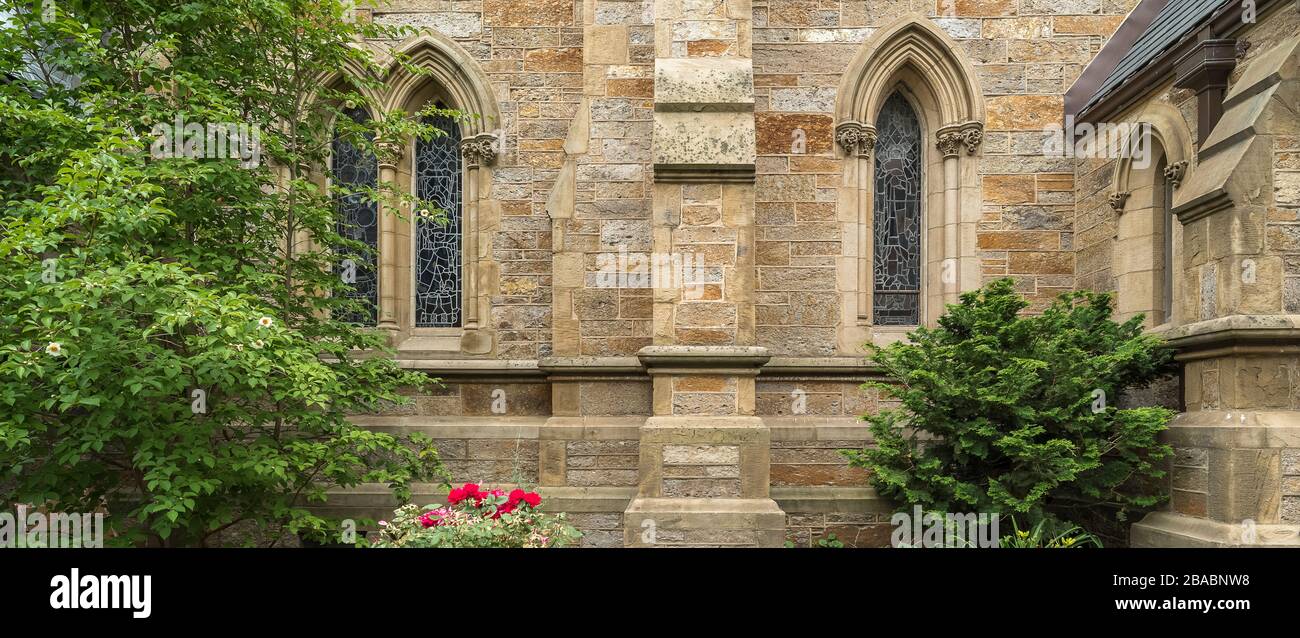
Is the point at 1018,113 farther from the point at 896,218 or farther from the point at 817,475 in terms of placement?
the point at 817,475

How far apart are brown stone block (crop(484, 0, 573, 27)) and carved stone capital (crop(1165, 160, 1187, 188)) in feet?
19.5

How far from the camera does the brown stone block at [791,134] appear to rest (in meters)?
8.22

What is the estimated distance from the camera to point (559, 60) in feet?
27.2

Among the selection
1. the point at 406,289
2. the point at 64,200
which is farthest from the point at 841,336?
the point at 64,200

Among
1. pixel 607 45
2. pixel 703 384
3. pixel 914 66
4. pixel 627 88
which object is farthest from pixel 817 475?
pixel 607 45

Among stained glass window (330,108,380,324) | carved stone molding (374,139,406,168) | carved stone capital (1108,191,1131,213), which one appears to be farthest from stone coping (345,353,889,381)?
carved stone capital (1108,191,1131,213)

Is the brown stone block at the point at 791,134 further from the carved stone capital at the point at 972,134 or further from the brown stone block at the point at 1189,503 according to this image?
the brown stone block at the point at 1189,503

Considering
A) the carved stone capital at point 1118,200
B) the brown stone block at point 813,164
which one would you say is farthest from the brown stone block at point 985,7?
the carved stone capital at point 1118,200

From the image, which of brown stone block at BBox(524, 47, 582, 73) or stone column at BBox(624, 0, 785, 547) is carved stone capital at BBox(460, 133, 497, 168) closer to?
brown stone block at BBox(524, 47, 582, 73)

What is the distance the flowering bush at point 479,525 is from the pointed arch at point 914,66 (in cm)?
533

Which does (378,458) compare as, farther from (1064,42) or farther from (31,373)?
(1064,42)

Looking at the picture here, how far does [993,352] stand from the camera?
19.8ft

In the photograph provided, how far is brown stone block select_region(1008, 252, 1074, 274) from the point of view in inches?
324

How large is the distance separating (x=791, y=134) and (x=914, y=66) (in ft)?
5.26
